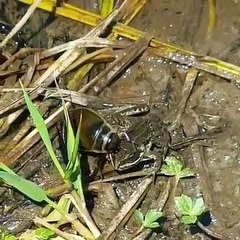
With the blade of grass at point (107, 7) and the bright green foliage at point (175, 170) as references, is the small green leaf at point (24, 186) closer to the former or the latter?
the bright green foliage at point (175, 170)

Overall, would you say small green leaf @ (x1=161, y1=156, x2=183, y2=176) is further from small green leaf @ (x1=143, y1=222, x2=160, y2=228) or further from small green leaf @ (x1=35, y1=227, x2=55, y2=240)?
small green leaf @ (x1=35, y1=227, x2=55, y2=240)

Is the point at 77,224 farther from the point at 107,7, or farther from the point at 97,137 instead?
the point at 107,7

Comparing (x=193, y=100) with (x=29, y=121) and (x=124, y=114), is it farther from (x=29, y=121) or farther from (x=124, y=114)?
(x=29, y=121)

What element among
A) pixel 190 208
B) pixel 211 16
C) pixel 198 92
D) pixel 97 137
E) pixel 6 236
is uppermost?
pixel 211 16

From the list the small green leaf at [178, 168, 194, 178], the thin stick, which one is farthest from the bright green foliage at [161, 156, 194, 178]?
the thin stick

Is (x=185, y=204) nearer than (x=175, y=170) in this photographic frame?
Yes

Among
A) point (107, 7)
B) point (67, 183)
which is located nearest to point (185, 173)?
point (67, 183)

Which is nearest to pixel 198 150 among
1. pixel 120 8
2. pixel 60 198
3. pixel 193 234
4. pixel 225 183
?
pixel 225 183

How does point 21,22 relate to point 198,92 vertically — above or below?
below
